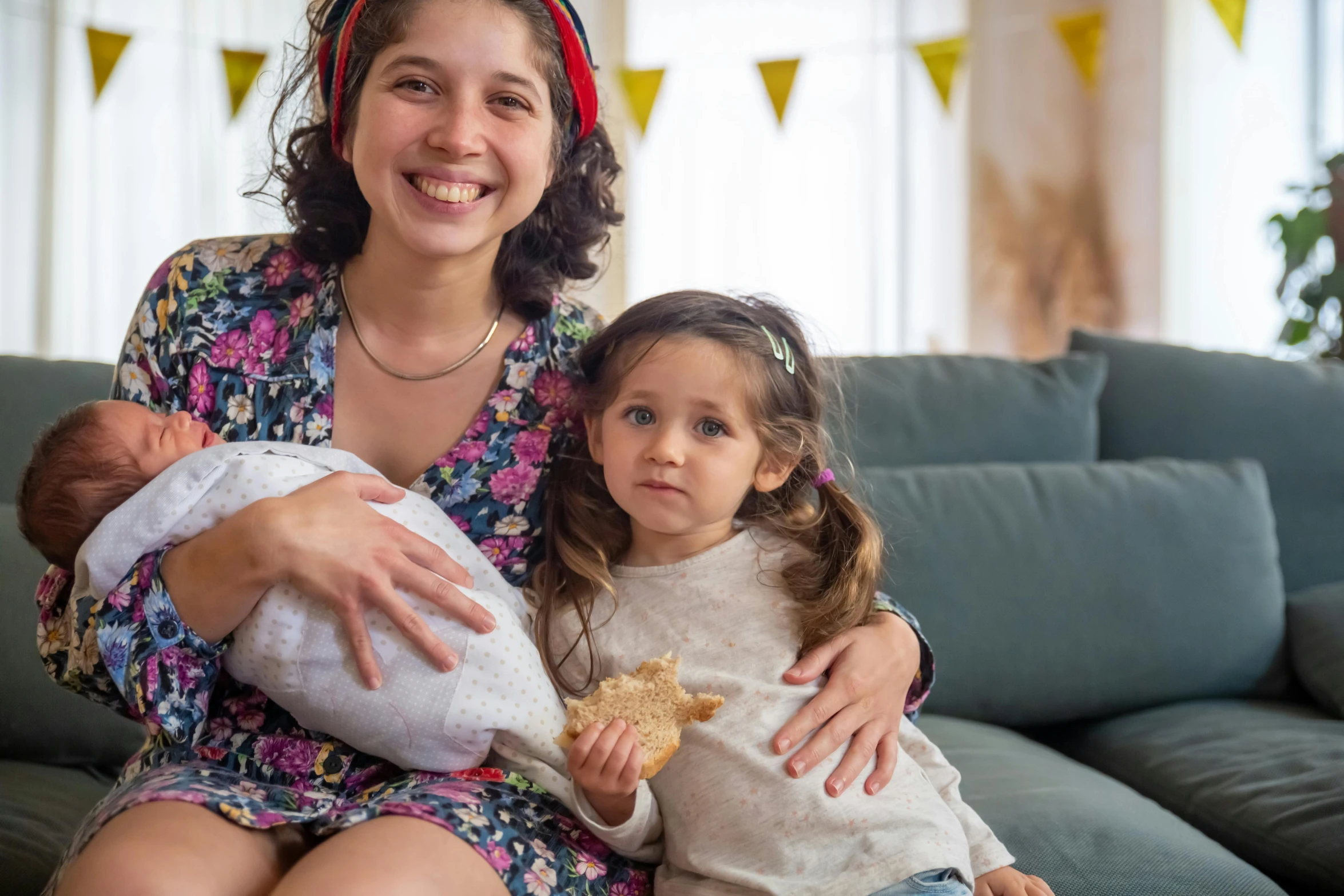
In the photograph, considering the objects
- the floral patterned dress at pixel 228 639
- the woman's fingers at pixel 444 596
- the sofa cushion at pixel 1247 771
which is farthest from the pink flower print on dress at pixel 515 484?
the sofa cushion at pixel 1247 771

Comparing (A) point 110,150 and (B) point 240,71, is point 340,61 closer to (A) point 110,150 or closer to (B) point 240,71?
(B) point 240,71

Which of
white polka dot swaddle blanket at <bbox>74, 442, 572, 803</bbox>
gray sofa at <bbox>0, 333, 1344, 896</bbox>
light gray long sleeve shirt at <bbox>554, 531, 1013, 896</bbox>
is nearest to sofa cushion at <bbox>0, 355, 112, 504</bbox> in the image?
gray sofa at <bbox>0, 333, 1344, 896</bbox>

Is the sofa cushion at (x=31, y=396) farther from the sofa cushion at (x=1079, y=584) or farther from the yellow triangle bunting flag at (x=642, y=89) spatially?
the yellow triangle bunting flag at (x=642, y=89)

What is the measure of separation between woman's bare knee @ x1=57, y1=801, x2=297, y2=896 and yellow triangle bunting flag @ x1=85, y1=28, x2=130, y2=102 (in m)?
3.39

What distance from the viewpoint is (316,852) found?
1028mm

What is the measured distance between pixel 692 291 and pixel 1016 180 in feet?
9.71

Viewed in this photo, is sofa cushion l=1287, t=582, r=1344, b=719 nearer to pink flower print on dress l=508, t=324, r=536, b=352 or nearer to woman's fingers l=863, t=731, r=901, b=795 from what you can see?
woman's fingers l=863, t=731, r=901, b=795

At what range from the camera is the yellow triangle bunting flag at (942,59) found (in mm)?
3965

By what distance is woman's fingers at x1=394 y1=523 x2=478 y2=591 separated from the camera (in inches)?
48.1

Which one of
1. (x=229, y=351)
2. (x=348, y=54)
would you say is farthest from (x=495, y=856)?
(x=348, y=54)

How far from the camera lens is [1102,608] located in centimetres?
196

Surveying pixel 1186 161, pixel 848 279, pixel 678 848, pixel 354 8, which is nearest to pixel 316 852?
pixel 678 848

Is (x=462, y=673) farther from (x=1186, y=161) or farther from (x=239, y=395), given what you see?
(x=1186, y=161)

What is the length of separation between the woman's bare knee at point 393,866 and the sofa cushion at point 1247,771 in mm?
1111
